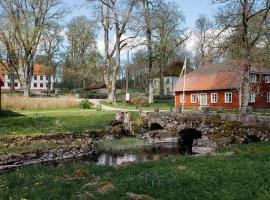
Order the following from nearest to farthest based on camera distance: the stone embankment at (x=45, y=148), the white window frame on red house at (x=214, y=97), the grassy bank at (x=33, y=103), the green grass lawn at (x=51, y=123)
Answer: the stone embankment at (x=45, y=148) → the green grass lawn at (x=51, y=123) → the grassy bank at (x=33, y=103) → the white window frame on red house at (x=214, y=97)

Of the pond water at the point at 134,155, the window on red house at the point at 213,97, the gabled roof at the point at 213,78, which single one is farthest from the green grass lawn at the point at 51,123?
the window on red house at the point at 213,97

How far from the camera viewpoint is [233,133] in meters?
20.6

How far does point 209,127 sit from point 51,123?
10101mm

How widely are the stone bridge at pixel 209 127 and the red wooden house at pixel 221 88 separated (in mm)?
12727

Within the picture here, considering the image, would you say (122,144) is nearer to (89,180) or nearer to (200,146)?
(200,146)

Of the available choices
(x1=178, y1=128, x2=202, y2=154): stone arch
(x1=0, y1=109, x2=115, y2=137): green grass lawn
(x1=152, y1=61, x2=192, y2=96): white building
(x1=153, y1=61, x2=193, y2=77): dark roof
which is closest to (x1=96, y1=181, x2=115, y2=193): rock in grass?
(x1=0, y1=109, x2=115, y2=137): green grass lawn

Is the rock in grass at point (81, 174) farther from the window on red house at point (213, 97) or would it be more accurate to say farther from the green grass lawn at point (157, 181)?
the window on red house at point (213, 97)

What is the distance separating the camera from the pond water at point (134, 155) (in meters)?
17.9

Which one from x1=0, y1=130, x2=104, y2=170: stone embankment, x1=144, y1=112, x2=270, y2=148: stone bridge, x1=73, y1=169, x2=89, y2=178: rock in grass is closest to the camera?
x1=73, y1=169, x2=89, y2=178: rock in grass

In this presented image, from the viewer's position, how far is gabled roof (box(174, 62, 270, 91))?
1516 inches

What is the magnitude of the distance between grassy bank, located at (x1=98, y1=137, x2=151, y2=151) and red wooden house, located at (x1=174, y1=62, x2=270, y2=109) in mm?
16818

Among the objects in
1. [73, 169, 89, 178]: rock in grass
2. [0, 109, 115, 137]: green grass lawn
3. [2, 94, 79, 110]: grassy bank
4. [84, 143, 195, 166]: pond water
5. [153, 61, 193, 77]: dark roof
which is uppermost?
[153, 61, 193, 77]: dark roof

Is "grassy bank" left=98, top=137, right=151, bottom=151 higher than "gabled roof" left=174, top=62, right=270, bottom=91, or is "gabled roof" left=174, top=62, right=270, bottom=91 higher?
"gabled roof" left=174, top=62, right=270, bottom=91

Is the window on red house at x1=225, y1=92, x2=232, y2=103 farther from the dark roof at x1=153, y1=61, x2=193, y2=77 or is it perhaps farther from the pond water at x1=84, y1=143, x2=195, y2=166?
the dark roof at x1=153, y1=61, x2=193, y2=77
